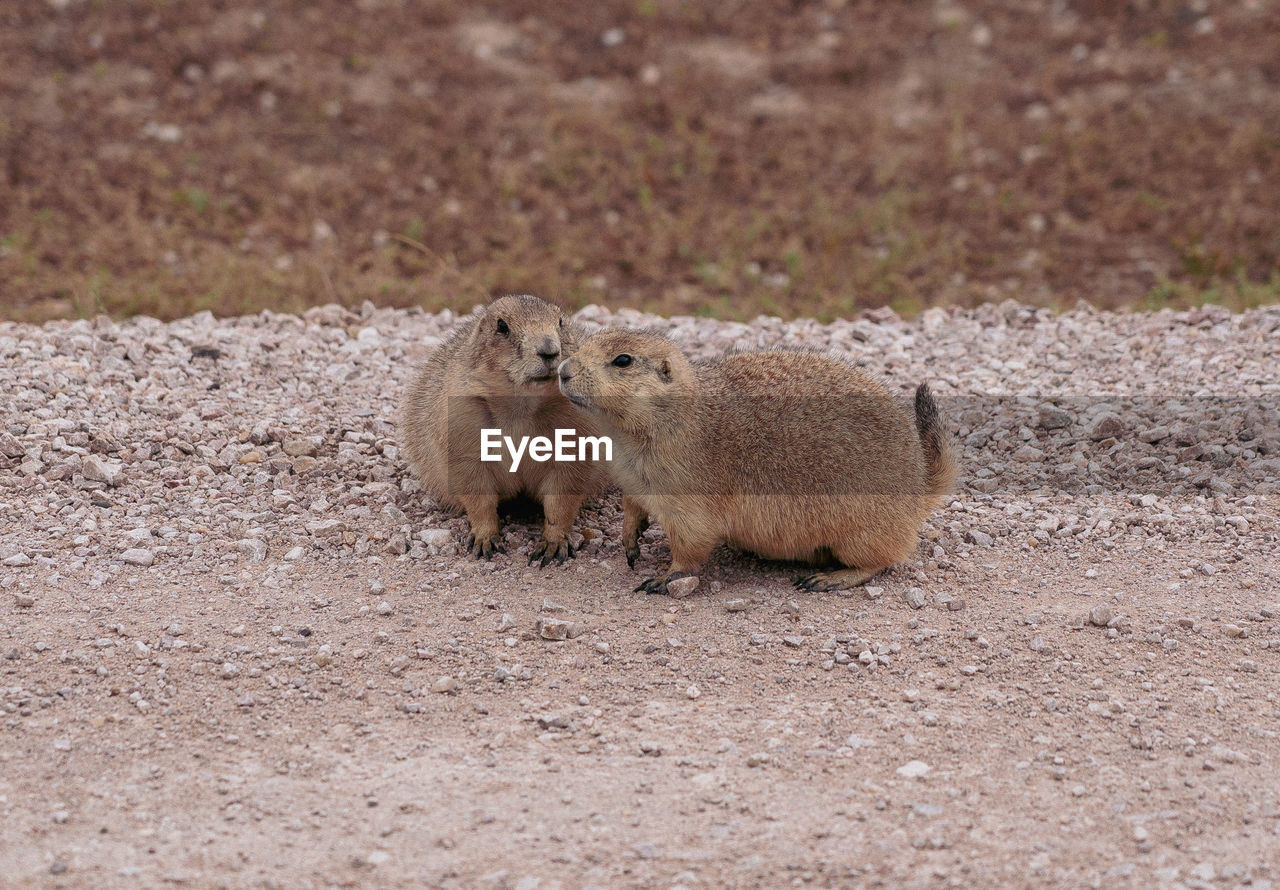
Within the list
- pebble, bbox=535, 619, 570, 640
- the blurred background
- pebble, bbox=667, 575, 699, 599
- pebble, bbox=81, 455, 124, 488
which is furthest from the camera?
the blurred background

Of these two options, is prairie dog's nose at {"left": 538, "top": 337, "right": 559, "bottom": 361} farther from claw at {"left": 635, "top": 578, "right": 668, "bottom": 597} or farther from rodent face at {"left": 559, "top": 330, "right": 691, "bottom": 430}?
claw at {"left": 635, "top": 578, "right": 668, "bottom": 597}

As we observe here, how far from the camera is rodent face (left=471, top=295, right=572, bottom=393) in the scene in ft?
16.4

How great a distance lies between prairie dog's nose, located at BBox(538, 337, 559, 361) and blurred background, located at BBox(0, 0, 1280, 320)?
4.61m

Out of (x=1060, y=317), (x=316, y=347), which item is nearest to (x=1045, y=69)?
(x=1060, y=317)

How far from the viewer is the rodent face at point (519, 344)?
501 centimetres

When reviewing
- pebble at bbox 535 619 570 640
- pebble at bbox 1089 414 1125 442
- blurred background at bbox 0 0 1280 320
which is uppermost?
blurred background at bbox 0 0 1280 320

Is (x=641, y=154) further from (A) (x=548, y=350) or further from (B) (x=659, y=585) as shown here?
(B) (x=659, y=585)

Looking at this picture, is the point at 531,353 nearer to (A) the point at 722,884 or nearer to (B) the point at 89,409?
(A) the point at 722,884

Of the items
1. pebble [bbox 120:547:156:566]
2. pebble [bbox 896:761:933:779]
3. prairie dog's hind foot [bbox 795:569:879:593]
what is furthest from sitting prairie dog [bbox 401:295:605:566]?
pebble [bbox 896:761:933:779]

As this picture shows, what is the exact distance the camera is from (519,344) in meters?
5.12

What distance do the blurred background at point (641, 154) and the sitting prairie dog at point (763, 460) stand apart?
15.0 ft

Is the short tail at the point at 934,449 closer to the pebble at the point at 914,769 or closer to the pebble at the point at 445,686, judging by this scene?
the pebble at the point at 914,769

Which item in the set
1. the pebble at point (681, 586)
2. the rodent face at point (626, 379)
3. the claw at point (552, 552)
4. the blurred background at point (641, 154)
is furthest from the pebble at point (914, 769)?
the blurred background at point (641, 154)

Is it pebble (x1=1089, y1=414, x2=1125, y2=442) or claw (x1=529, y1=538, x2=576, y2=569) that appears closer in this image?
claw (x1=529, y1=538, x2=576, y2=569)
